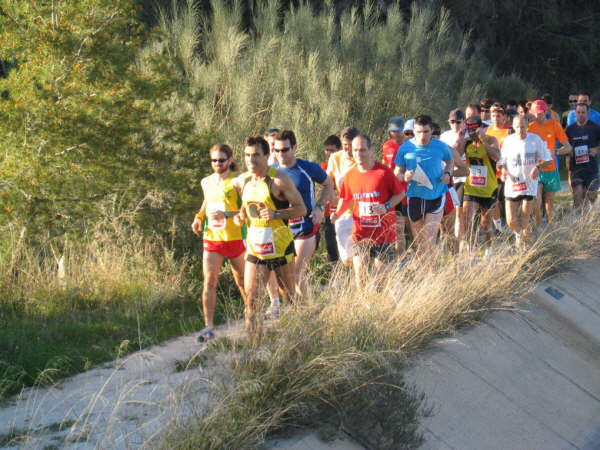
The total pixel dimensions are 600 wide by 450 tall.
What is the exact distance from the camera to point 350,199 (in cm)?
Result: 798

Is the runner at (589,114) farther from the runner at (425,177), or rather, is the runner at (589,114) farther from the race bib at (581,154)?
the runner at (425,177)

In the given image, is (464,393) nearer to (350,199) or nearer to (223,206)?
(350,199)

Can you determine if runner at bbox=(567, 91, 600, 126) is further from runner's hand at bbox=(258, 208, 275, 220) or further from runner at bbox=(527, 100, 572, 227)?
runner's hand at bbox=(258, 208, 275, 220)

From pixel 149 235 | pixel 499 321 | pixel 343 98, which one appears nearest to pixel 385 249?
pixel 499 321

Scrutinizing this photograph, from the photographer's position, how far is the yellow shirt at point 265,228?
6975 millimetres

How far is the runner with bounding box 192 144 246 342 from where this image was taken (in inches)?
291

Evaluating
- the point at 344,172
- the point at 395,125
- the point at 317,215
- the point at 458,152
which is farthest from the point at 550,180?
the point at 317,215

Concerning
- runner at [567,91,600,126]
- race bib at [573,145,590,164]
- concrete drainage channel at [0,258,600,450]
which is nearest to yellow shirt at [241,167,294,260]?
concrete drainage channel at [0,258,600,450]

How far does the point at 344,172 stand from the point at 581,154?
18.5 ft

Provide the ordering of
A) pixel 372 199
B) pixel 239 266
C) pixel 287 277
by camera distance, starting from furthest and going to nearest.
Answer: pixel 372 199 < pixel 239 266 < pixel 287 277

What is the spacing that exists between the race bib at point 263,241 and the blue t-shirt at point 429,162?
8.48 feet

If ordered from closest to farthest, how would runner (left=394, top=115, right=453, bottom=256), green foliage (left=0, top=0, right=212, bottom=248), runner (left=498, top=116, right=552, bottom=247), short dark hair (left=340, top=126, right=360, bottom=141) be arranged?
green foliage (left=0, top=0, right=212, bottom=248)
short dark hair (left=340, top=126, right=360, bottom=141)
runner (left=394, top=115, right=453, bottom=256)
runner (left=498, top=116, right=552, bottom=247)

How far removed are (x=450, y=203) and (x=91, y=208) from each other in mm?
3989

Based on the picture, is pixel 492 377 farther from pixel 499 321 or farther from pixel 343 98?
pixel 343 98
